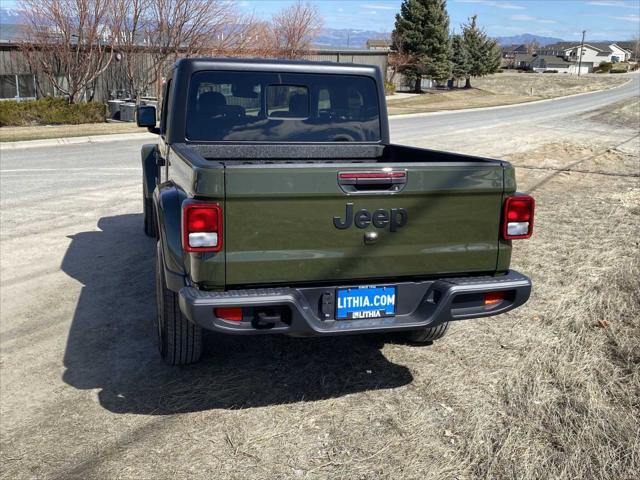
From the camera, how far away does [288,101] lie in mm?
5230

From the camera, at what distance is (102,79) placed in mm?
29531

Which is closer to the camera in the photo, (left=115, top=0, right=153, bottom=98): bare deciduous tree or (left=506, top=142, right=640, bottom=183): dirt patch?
(left=506, top=142, right=640, bottom=183): dirt patch

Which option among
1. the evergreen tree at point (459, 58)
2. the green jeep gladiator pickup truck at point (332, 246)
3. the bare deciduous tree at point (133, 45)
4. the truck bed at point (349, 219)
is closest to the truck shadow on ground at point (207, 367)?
the green jeep gladiator pickup truck at point (332, 246)

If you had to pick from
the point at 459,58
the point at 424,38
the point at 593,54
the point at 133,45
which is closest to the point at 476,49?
the point at 459,58

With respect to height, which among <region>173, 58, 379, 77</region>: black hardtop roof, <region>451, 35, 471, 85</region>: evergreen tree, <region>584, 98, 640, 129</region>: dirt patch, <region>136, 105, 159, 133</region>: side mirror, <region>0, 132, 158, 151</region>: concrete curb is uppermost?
<region>451, 35, 471, 85</region>: evergreen tree

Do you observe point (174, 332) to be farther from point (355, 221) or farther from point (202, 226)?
point (355, 221)

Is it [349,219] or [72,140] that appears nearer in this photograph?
[349,219]

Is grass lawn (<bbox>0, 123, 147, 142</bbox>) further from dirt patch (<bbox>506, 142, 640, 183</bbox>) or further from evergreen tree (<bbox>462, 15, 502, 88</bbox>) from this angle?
evergreen tree (<bbox>462, 15, 502, 88</bbox>)

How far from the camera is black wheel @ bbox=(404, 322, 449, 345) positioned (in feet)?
16.0

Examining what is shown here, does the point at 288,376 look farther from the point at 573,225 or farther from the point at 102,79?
the point at 102,79

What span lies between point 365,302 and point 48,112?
22604mm

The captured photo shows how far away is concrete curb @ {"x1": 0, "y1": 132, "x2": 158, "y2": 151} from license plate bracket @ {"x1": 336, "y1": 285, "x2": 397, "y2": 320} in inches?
628

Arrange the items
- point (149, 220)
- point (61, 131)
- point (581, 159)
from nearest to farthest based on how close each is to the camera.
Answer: point (149, 220), point (581, 159), point (61, 131)

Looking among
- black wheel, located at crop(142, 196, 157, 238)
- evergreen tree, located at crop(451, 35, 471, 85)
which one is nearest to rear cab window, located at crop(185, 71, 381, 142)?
black wheel, located at crop(142, 196, 157, 238)
